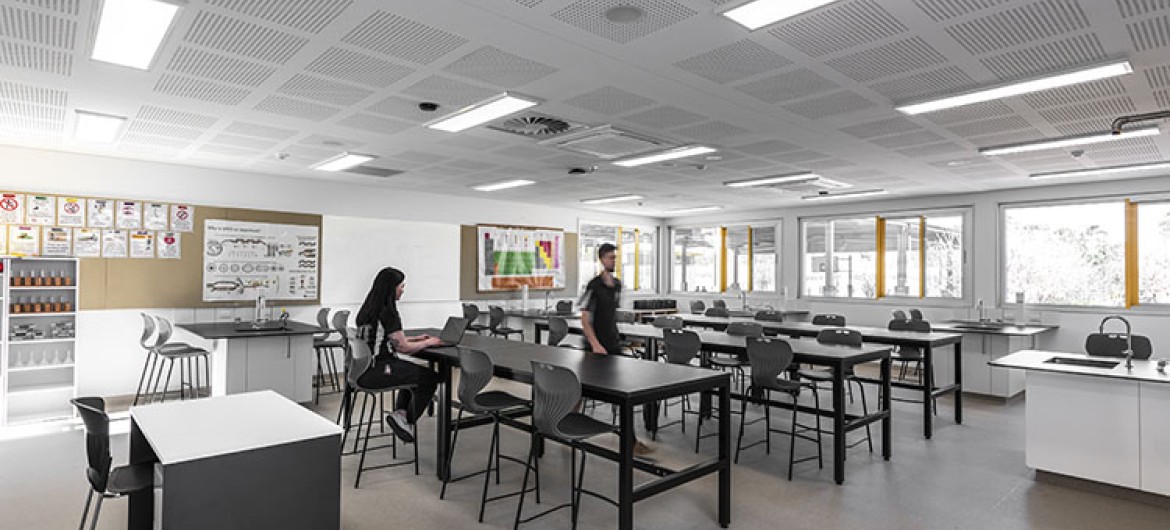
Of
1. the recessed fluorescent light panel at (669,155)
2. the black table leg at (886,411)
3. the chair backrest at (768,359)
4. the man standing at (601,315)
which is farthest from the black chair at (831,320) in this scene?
the man standing at (601,315)

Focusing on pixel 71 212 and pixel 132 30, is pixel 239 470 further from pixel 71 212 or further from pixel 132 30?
pixel 71 212

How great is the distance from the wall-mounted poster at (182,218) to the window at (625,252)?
611 centimetres

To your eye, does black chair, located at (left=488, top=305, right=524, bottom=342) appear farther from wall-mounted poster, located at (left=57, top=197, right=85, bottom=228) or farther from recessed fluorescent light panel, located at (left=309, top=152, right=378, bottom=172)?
wall-mounted poster, located at (left=57, top=197, right=85, bottom=228)

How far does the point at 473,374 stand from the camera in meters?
3.54

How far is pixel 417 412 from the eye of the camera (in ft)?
14.0

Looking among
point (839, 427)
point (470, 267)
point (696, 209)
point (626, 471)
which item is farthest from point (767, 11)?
point (696, 209)

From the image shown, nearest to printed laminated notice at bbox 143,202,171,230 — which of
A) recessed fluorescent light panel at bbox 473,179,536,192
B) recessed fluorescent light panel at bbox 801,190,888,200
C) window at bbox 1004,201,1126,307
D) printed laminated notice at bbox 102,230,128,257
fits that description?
printed laminated notice at bbox 102,230,128,257

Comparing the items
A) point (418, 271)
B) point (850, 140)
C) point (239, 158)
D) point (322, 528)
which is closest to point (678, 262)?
point (418, 271)

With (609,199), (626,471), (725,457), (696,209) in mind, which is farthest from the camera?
(696,209)

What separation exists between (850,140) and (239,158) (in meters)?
6.23

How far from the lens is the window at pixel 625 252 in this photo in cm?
1124

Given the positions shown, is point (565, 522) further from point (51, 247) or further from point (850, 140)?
point (51, 247)

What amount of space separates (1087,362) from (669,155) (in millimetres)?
3706

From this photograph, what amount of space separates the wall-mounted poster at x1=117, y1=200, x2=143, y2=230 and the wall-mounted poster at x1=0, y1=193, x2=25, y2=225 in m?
0.77
